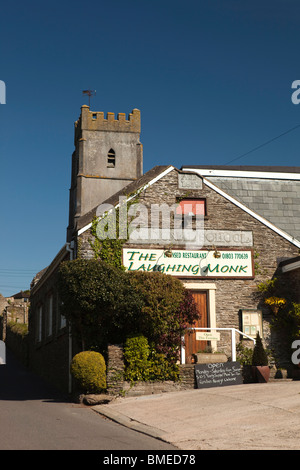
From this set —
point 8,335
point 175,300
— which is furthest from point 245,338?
point 8,335

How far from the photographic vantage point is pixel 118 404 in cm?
1341

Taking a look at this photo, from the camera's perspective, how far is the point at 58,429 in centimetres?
973

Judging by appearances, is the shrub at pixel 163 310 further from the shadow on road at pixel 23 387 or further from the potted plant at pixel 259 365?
the shadow on road at pixel 23 387

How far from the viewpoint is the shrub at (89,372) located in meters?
14.1

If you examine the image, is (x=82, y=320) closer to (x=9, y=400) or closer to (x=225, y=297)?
(x=9, y=400)

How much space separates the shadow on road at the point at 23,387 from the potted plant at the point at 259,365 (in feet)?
16.6

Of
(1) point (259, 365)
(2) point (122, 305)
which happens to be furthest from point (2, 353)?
(1) point (259, 365)

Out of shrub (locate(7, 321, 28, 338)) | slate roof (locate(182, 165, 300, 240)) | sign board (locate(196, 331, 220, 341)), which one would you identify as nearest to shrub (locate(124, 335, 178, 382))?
sign board (locate(196, 331, 220, 341))

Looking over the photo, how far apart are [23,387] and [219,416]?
35.0ft

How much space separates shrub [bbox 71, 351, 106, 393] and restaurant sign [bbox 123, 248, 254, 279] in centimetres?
375

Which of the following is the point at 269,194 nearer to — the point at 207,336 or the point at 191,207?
the point at 191,207

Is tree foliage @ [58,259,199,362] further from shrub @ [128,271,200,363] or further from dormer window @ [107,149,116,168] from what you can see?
dormer window @ [107,149,116,168]

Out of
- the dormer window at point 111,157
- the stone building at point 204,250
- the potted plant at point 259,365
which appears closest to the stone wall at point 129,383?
the stone building at point 204,250

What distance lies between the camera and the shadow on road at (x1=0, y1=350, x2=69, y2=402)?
16297mm
